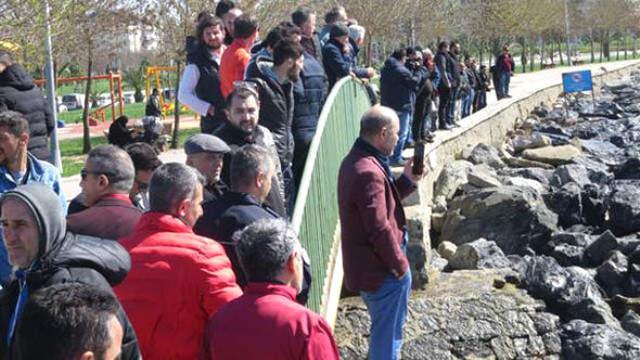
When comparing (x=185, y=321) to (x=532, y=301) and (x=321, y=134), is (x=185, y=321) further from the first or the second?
(x=532, y=301)

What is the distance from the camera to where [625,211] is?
16.0m

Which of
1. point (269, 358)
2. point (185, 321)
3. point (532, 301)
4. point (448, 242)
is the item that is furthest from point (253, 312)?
point (448, 242)

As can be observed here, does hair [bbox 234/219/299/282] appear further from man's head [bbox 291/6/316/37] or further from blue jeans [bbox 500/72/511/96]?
blue jeans [bbox 500/72/511/96]

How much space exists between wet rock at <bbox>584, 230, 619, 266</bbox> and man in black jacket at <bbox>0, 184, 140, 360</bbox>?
11.1m

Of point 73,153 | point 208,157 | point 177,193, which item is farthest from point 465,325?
point 73,153

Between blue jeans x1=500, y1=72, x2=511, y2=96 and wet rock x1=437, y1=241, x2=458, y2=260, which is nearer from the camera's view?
wet rock x1=437, y1=241, x2=458, y2=260

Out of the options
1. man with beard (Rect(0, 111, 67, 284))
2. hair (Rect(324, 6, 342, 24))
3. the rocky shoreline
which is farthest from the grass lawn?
man with beard (Rect(0, 111, 67, 284))

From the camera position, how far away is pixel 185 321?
13.5 ft

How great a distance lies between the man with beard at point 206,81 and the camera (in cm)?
793

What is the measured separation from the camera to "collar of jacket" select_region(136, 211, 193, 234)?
4117 mm

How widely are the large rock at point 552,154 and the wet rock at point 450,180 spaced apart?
5085 millimetres

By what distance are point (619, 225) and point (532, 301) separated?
252 inches

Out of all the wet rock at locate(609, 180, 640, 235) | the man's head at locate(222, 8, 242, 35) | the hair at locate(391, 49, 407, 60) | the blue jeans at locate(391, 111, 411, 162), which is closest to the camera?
the man's head at locate(222, 8, 242, 35)

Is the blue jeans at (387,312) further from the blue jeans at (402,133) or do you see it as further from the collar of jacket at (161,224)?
the blue jeans at (402,133)
